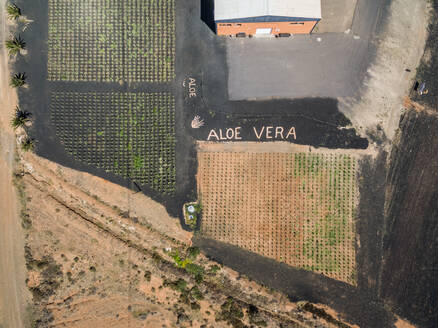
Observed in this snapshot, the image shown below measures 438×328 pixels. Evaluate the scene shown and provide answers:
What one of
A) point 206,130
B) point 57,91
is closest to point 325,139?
point 206,130

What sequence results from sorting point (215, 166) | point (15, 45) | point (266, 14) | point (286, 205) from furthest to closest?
point (215, 166), point (286, 205), point (15, 45), point (266, 14)

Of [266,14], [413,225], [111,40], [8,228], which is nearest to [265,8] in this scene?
[266,14]

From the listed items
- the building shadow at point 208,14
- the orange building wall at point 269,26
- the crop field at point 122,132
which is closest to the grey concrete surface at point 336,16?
the orange building wall at point 269,26

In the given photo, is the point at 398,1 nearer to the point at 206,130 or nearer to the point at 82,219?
the point at 206,130

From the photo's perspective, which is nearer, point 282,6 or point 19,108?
point 282,6

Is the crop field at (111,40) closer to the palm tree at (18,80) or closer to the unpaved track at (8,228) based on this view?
the palm tree at (18,80)

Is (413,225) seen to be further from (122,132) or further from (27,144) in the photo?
(27,144)

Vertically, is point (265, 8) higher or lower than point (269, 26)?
higher
